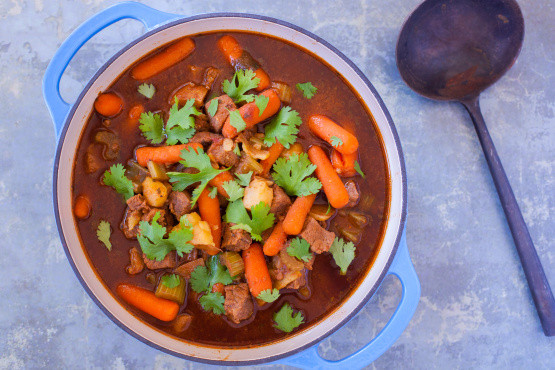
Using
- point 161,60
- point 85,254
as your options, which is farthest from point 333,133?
point 85,254

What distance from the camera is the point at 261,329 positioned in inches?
95.2

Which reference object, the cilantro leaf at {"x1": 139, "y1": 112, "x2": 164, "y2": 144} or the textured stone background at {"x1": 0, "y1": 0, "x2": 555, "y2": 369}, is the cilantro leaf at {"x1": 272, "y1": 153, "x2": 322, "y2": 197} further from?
the textured stone background at {"x1": 0, "y1": 0, "x2": 555, "y2": 369}

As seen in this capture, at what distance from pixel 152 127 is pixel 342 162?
0.94m

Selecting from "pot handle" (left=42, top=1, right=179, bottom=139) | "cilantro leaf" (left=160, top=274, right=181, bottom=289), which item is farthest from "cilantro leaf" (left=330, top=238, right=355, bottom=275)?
"pot handle" (left=42, top=1, right=179, bottom=139)

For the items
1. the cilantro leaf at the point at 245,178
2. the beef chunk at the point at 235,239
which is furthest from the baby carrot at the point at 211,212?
the cilantro leaf at the point at 245,178

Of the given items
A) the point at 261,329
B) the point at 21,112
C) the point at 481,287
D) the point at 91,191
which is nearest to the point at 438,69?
the point at 481,287

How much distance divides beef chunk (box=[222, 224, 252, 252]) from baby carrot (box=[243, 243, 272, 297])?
0.06 m

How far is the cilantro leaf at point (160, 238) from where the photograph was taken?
212 cm

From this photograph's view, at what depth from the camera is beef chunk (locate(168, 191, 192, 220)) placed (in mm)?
2176

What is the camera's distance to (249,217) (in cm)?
221

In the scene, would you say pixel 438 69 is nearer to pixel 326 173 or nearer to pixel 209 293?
pixel 326 173

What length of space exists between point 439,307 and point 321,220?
1058mm

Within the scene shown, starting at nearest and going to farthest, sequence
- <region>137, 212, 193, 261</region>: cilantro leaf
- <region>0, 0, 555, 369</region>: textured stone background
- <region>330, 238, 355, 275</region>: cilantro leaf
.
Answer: <region>137, 212, 193, 261</region>: cilantro leaf < <region>330, 238, 355, 275</region>: cilantro leaf < <region>0, 0, 555, 369</region>: textured stone background

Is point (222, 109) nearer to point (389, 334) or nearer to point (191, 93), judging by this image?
point (191, 93)
